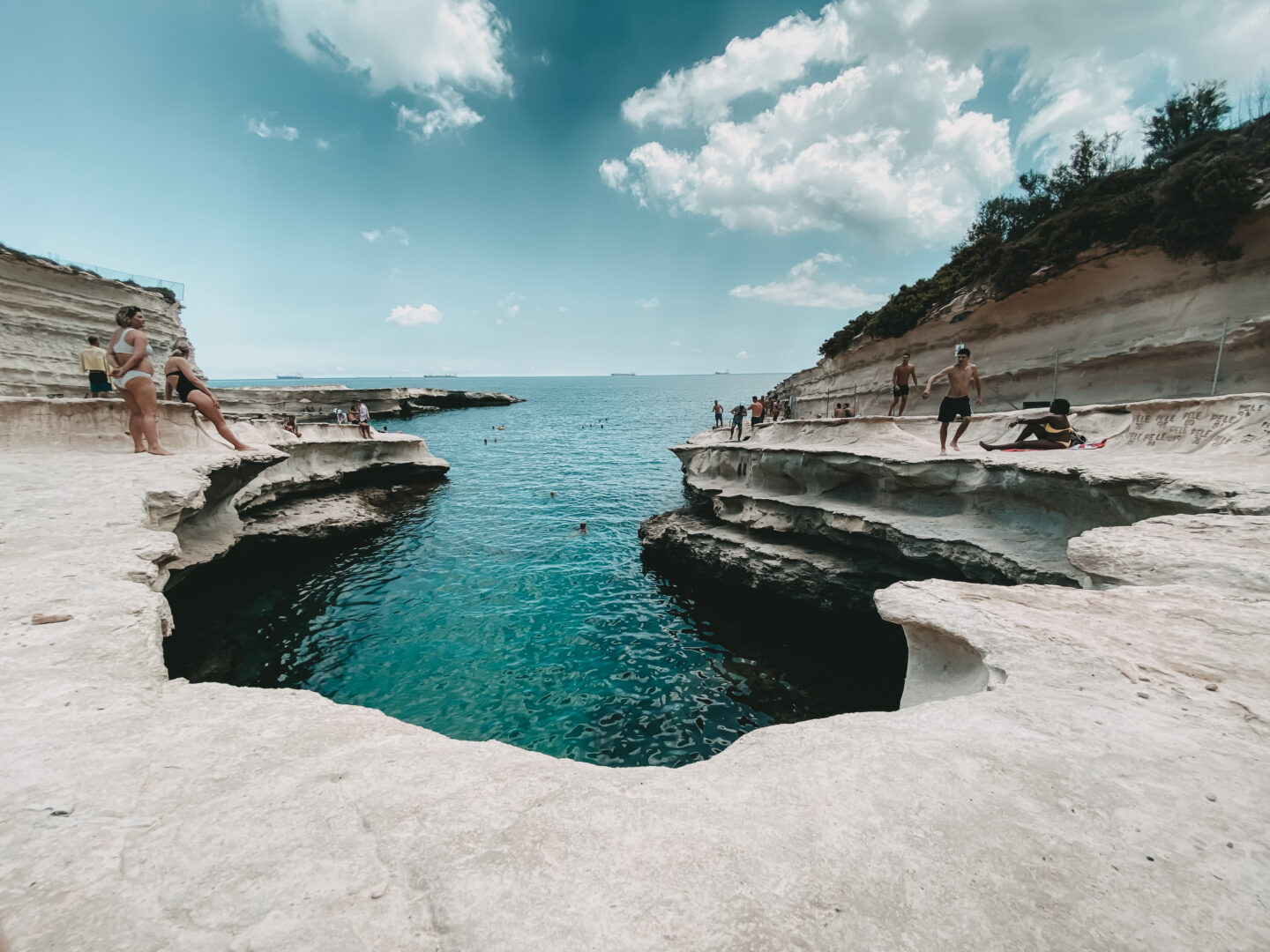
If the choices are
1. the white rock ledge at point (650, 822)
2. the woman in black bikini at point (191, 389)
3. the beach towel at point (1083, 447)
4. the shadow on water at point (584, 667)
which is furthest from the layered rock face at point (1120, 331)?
the woman in black bikini at point (191, 389)

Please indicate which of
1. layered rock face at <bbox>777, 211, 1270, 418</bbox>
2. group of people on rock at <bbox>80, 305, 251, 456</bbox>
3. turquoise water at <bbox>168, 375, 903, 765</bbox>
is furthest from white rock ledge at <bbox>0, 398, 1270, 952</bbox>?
layered rock face at <bbox>777, 211, 1270, 418</bbox>

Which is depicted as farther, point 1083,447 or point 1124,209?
point 1124,209

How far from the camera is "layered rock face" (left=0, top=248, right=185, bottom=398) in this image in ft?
74.5

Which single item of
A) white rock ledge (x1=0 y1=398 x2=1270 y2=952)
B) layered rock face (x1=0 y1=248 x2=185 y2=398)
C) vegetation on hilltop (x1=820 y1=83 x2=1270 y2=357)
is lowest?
white rock ledge (x1=0 y1=398 x2=1270 y2=952)

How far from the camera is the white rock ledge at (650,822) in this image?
1526mm

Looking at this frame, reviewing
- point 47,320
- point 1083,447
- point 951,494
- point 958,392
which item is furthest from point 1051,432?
point 47,320

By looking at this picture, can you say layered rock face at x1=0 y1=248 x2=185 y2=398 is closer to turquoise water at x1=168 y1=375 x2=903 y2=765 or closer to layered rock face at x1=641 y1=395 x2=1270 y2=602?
turquoise water at x1=168 y1=375 x2=903 y2=765

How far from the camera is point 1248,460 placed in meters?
6.61

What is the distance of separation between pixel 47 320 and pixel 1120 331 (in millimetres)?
47441

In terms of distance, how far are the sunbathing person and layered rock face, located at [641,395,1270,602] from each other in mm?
380

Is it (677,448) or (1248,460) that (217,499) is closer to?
(677,448)

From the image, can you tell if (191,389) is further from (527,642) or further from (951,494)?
(951,494)

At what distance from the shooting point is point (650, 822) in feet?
6.56

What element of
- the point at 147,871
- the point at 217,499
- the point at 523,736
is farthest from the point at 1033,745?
the point at 217,499
